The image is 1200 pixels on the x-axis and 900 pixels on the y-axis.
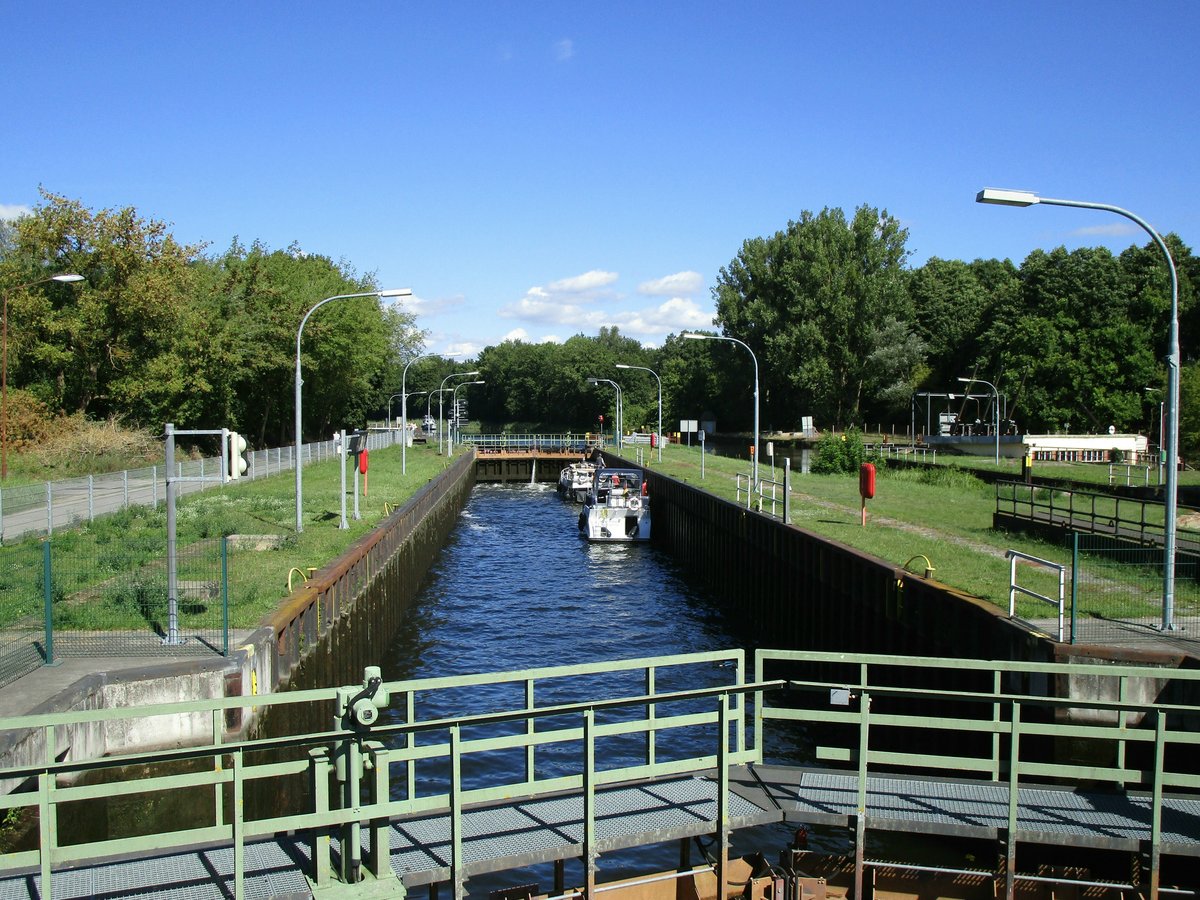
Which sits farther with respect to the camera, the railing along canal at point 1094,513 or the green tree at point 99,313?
the green tree at point 99,313

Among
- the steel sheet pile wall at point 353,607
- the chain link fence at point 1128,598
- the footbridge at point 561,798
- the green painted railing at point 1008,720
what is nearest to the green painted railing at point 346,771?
the footbridge at point 561,798

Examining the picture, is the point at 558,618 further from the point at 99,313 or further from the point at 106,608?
the point at 99,313

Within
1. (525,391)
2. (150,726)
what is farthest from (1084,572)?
(525,391)

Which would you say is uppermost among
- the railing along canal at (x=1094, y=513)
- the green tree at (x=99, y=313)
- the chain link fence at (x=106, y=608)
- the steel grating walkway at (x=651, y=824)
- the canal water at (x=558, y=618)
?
the green tree at (x=99, y=313)

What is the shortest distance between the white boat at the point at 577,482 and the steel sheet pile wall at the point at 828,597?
78.3 ft

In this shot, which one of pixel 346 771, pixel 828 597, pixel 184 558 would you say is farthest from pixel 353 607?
pixel 346 771

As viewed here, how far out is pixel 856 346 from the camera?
278 ft

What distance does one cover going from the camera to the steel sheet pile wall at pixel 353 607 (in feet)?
56.1

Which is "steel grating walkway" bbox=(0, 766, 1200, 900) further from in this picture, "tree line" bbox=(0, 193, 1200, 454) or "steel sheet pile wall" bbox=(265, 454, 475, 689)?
"tree line" bbox=(0, 193, 1200, 454)

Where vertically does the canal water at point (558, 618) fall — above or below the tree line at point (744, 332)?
below

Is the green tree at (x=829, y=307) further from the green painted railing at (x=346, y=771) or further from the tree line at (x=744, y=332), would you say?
the green painted railing at (x=346, y=771)

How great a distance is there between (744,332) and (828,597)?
2633 inches

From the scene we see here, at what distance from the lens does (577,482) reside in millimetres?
65938

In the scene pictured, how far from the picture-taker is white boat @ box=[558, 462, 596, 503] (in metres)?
65.1
